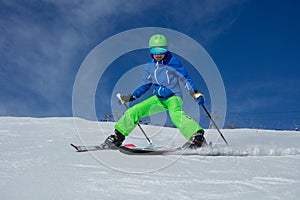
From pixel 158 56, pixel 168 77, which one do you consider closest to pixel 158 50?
pixel 158 56

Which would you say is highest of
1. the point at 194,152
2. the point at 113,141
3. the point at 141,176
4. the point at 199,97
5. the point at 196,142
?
the point at 199,97

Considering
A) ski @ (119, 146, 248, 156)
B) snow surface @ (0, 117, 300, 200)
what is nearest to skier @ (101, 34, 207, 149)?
ski @ (119, 146, 248, 156)

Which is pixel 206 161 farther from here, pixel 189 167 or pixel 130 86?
pixel 130 86

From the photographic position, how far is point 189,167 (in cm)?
323

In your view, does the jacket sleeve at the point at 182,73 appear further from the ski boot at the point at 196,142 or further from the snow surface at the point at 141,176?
the snow surface at the point at 141,176

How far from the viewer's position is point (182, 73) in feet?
16.5

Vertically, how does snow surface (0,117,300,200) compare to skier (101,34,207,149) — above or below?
below

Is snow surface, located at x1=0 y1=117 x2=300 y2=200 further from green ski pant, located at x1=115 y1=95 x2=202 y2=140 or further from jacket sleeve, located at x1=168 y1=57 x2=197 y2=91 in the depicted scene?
jacket sleeve, located at x1=168 y1=57 x2=197 y2=91

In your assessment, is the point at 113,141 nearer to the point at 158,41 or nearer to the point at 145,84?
the point at 145,84

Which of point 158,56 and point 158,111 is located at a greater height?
point 158,56

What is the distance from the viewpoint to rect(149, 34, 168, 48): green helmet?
4.83m

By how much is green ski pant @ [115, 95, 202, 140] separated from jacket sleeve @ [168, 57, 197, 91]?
0.87ft

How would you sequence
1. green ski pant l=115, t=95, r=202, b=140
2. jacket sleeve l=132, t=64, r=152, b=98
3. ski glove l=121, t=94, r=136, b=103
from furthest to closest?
ski glove l=121, t=94, r=136, b=103, jacket sleeve l=132, t=64, r=152, b=98, green ski pant l=115, t=95, r=202, b=140

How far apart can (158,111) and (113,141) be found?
2.95 feet
